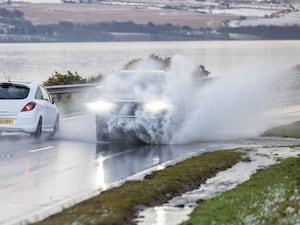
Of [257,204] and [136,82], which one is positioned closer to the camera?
[257,204]

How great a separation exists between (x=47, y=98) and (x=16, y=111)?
1990mm

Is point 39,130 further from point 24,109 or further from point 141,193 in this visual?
point 141,193

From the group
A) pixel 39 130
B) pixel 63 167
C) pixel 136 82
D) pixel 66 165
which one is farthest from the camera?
pixel 39 130

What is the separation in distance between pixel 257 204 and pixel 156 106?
12.0 m

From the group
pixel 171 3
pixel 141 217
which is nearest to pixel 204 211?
pixel 141 217

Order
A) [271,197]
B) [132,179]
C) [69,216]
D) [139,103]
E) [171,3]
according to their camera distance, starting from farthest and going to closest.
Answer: [171,3]
[139,103]
[132,179]
[271,197]
[69,216]

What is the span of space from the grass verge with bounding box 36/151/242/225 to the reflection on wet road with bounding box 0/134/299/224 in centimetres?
53

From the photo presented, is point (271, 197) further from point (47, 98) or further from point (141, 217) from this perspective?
point (47, 98)

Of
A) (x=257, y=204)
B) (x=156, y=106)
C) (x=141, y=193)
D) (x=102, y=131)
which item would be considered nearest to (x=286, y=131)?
(x=156, y=106)

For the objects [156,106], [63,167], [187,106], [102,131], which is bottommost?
[102,131]

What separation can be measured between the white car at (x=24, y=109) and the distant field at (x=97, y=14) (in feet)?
211

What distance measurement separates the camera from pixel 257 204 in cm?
1493

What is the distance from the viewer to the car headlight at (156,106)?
2658 cm

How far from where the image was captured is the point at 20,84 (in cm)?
2778
